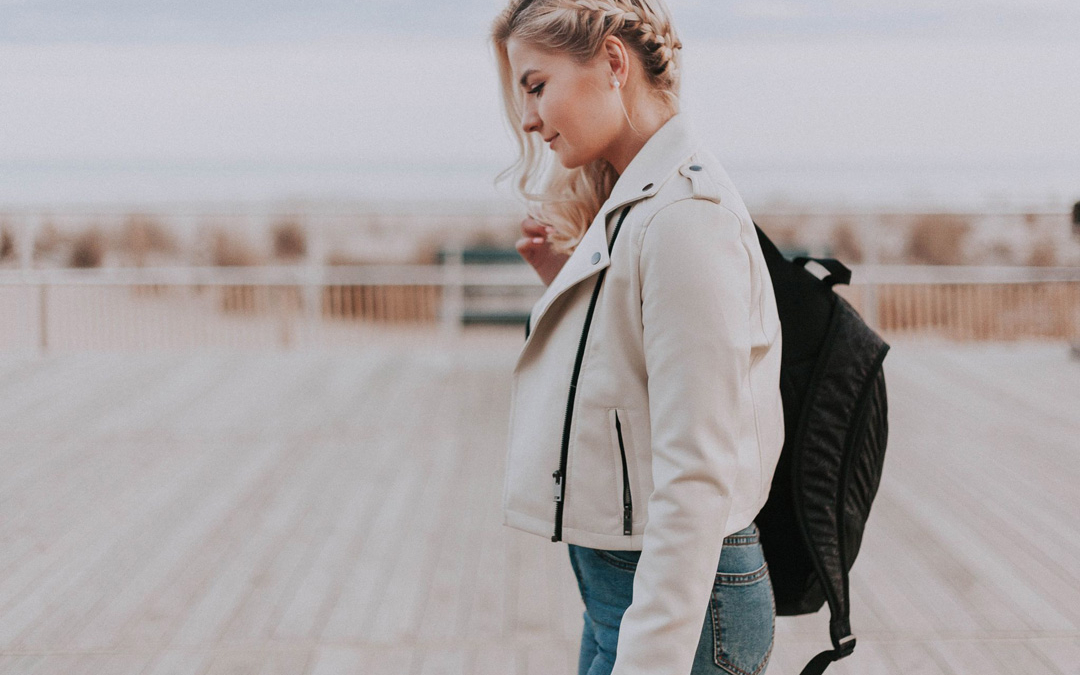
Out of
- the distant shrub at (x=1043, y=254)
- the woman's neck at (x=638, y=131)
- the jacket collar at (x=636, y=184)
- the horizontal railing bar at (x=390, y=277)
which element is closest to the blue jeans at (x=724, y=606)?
the jacket collar at (x=636, y=184)

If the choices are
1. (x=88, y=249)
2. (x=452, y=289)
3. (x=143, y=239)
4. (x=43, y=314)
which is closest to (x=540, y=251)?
(x=452, y=289)

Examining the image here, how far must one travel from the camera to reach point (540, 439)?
106 cm

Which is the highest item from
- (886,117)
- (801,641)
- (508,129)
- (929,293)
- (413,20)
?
(413,20)

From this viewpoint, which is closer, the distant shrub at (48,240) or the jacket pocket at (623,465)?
the jacket pocket at (623,465)

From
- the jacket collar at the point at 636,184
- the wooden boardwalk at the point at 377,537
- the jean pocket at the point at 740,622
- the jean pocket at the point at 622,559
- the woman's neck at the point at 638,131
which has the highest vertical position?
the woman's neck at the point at 638,131

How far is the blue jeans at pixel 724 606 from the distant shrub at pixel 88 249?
9.05 m

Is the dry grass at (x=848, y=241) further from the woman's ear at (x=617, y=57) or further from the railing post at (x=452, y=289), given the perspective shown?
the woman's ear at (x=617, y=57)

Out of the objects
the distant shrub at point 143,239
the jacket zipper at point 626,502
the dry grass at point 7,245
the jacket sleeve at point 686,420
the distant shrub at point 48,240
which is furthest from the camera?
the distant shrub at point 48,240

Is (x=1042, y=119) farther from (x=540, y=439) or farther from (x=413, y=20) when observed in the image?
(x=540, y=439)

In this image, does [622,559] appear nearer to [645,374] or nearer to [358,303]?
[645,374]

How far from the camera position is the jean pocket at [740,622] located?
1034 mm

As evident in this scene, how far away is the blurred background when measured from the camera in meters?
2.42

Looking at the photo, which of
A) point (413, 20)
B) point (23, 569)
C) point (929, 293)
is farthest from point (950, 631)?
point (413, 20)

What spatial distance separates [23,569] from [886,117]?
119 ft
